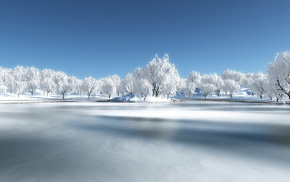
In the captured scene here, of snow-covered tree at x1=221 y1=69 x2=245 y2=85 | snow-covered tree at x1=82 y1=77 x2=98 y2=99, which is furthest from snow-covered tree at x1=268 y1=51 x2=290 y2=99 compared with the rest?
snow-covered tree at x1=221 y1=69 x2=245 y2=85

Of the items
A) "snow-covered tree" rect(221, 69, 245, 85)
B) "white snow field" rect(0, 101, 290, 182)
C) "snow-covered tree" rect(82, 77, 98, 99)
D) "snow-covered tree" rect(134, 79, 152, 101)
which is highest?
"snow-covered tree" rect(221, 69, 245, 85)

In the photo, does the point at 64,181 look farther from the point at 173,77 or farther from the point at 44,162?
the point at 173,77

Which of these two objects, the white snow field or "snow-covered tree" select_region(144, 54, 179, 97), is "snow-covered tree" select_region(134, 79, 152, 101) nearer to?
"snow-covered tree" select_region(144, 54, 179, 97)

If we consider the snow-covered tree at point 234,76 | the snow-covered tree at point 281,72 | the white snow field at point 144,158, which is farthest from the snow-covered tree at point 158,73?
the snow-covered tree at point 234,76

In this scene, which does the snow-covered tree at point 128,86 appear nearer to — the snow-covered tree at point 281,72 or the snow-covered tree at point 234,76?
the snow-covered tree at point 281,72

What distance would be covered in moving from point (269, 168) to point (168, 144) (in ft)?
14.4

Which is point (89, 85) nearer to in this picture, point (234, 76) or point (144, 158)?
point (144, 158)

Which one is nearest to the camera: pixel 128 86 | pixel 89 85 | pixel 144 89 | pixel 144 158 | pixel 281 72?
pixel 144 158

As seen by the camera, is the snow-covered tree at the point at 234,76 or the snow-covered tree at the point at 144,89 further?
the snow-covered tree at the point at 234,76

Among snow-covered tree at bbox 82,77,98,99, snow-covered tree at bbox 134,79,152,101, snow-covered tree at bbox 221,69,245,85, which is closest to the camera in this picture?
snow-covered tree at bbox 134,79,152,101

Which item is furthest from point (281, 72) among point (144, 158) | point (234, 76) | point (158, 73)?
point (234, 76)

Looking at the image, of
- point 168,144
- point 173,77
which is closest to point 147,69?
point 173,77

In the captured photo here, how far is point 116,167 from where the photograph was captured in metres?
6.59

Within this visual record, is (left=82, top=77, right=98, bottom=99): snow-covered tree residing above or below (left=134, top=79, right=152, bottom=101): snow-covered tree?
above
